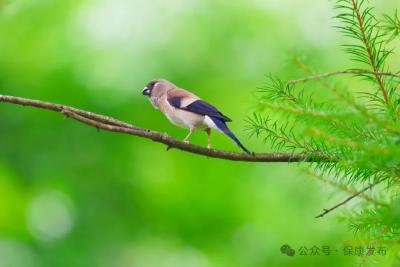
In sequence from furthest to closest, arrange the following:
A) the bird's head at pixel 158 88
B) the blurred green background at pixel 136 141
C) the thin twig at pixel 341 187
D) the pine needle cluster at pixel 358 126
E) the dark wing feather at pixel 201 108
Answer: the blurred green background at pixel 136 141 < the bird's head at pixel 158 88 < the dark wing feather at pixel 201 108 < the thin twig at pixel 341 187 < the pine needle cluster at pixel 358 126

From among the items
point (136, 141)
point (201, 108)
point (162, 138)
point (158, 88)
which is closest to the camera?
point (162, 138)

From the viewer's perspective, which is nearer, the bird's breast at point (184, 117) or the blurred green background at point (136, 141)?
the bird's breast at point (184, 117)

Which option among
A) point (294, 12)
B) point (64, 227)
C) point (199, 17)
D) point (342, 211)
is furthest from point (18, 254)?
point (342, 211)

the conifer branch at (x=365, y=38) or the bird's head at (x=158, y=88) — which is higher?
the bird's head at (x=158, y=88)

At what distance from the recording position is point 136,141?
22.8 feet

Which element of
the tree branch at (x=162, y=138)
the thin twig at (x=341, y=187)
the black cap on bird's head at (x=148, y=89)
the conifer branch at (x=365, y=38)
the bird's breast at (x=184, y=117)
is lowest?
the thin twig at (x=341, y=187)

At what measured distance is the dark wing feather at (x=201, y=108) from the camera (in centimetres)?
309

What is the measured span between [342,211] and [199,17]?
578cm

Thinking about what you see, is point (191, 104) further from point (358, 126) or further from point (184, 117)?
point (358, 126)

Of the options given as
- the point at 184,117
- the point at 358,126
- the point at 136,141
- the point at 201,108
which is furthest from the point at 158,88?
the point at 136,141

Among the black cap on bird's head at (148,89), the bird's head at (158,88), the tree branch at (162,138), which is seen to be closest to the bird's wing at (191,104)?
the bird's head at (158,88)

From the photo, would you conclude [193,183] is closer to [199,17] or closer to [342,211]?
[199,17]

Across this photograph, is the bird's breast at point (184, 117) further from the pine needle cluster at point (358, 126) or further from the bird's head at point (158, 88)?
the pine needle cluster at point (358, 126)

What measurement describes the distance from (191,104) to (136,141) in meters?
3.59
